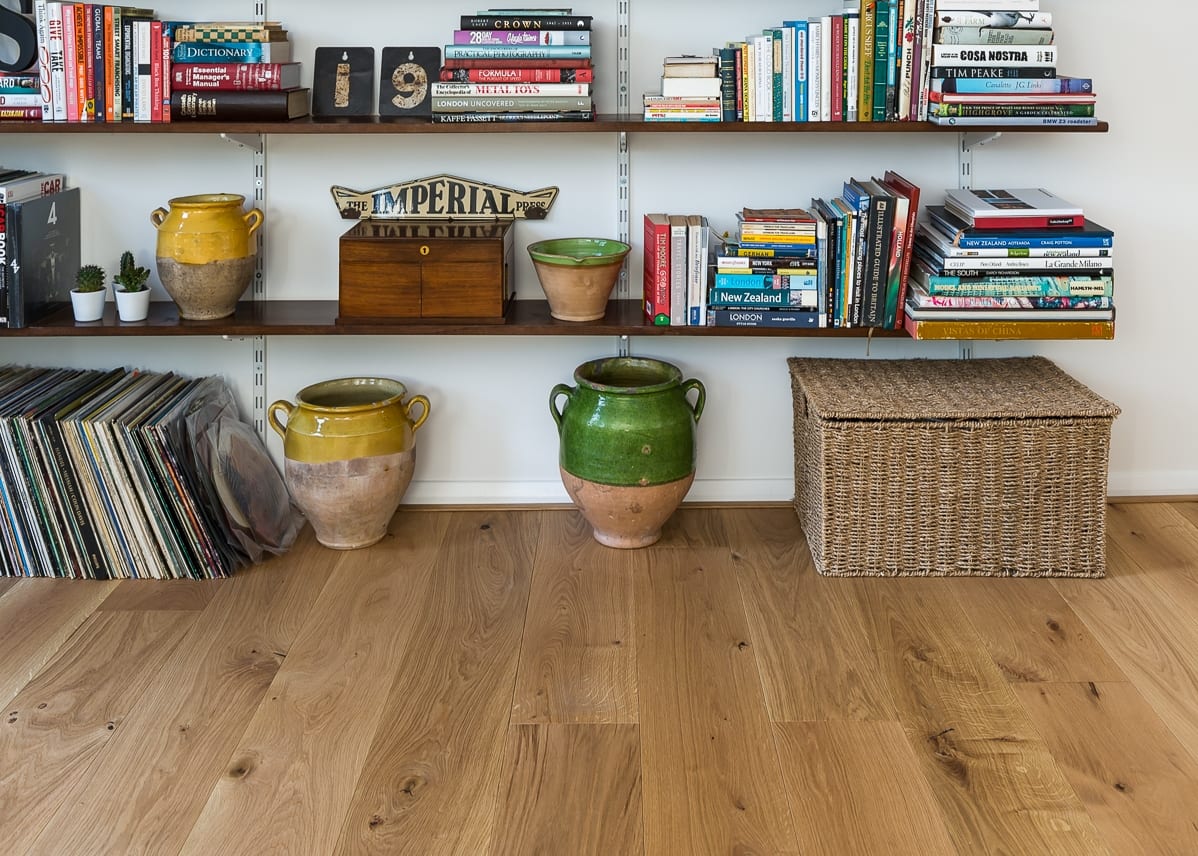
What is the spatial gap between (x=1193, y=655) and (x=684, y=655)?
36.6 inches

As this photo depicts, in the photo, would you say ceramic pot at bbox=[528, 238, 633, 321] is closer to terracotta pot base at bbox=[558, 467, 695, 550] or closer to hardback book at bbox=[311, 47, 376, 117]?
terracotta pot base at bbox=[558, 467, 695, 550]

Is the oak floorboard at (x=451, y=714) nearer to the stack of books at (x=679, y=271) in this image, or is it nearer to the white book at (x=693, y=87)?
the stack of books at (x=679, y=271)

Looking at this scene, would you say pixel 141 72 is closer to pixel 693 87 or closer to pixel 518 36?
pixel 518 36

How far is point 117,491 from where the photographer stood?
8.74 ft

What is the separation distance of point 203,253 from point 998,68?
1669 mm

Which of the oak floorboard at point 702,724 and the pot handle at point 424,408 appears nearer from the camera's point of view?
the oak floorboard at point 702,724

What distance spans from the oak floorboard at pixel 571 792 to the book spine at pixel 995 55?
1.45 meters

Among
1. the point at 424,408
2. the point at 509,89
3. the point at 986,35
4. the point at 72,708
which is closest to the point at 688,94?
the point at 509,89

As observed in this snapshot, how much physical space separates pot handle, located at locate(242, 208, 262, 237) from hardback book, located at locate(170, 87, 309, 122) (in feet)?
0.74

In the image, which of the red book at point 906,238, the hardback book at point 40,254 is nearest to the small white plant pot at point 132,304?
the hardback book at point 40,254

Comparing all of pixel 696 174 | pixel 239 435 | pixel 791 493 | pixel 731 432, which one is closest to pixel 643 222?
pixel 696 174

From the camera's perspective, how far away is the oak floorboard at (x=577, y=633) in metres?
2.18

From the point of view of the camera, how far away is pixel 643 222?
114 inches

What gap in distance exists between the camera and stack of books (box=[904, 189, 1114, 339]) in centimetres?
258
